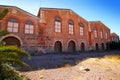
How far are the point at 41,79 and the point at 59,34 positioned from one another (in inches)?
661

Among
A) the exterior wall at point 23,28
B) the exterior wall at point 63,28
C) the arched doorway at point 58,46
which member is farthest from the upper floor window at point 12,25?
the arched doorway at point 58,46

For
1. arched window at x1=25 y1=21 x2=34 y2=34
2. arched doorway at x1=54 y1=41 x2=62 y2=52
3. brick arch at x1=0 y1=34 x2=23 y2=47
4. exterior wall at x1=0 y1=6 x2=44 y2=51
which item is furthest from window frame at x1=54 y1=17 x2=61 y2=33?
brick arch at x1=0 y1=34 x2=23 y2=47

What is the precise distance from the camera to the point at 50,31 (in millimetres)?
22359

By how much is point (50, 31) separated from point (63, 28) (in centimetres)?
287

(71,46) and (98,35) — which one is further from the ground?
(98,35)

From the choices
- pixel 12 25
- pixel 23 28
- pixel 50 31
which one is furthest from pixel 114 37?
pixel 12 25

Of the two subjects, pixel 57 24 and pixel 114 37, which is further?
pixel 114 37

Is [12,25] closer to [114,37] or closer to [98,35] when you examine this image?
[98,35]

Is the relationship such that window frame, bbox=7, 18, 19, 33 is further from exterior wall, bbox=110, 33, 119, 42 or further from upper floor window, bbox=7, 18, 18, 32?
exterior wall, bbox=110, 33, 119, 42

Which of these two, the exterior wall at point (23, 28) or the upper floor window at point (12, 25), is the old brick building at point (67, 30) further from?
the upper floor window at point (12, 25)

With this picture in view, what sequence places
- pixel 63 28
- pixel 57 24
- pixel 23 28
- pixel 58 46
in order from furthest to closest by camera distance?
1. pixel 63 28
2. pixel 57 24
3. pixel 58 46
4. pixel 23 28

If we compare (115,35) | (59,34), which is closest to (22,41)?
(59,34)

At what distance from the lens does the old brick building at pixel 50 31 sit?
756 inches

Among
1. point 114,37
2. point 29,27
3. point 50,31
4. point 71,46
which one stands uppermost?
point 29,27
